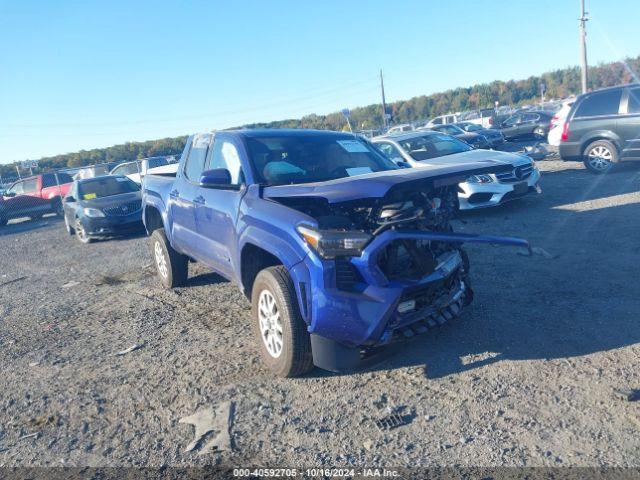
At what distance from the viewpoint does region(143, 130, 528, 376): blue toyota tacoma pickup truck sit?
3527 mm

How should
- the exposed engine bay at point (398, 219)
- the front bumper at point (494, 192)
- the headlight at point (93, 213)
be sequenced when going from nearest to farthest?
the exposed engine bay at point (398, 219), the front bumper at point (494, 192), the headlight at point (93, 213)

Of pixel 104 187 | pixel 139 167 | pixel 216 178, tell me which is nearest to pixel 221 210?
pixel 216 178

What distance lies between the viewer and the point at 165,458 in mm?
3229

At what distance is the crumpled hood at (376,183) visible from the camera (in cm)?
354

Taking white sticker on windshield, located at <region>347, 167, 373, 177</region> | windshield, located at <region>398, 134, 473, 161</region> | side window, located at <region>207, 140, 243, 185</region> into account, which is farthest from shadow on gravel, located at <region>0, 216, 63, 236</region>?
white sticker on windshield, located at <region>347, 167, 373, 177</region>

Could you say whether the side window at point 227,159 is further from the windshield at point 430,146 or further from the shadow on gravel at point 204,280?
the windshield at point 430,146

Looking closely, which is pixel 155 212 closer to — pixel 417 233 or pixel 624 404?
pixel 417 233

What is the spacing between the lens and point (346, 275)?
141 inches

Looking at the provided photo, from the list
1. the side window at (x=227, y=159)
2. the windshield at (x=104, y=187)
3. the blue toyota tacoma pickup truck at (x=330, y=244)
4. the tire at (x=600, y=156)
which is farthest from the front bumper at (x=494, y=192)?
the windshield at (x=104, y=187)

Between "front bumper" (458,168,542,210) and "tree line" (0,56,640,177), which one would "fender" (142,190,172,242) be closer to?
"front bumper" (458,168,542,210)

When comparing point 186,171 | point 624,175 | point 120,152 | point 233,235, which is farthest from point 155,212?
point 120,152

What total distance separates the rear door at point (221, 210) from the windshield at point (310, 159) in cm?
23

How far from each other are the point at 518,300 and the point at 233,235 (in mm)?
2792

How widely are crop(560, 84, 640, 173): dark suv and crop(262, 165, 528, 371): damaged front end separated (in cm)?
921
